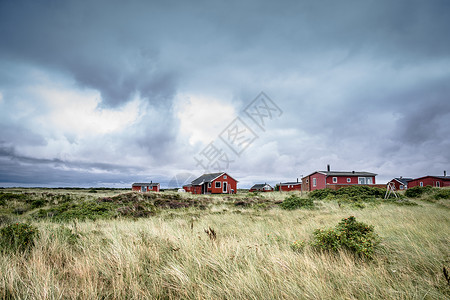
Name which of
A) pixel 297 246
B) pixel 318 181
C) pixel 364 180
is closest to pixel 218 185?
pixel 318 181

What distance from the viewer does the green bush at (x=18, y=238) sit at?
4724mm

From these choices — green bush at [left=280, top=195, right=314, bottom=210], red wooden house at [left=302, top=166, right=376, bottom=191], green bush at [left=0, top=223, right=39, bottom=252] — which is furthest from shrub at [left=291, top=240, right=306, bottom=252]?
red wooden house at [left=302, top=166, right=376, bottom=191]

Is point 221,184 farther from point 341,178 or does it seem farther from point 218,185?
point 341,178

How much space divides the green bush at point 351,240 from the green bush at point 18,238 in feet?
21.1

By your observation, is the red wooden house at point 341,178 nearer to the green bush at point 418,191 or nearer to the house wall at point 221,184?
the green bush at point 418,191

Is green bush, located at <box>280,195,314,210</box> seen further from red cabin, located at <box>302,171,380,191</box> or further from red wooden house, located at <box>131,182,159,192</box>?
red wooden house, located at <box>131,182,159,192</box>

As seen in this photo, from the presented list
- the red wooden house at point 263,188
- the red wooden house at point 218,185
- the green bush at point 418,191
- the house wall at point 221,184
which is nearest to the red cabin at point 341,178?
the green bush at point 418,191

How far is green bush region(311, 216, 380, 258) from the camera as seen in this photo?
4570 millimetres

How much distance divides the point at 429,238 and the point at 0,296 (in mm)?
Result: 7884

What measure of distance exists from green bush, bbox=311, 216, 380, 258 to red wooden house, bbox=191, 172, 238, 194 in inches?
1595

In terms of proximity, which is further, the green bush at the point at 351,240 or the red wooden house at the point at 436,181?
the red wooden house at the point at 436,181

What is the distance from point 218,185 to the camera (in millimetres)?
45781

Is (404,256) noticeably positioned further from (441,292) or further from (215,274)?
(215,274)

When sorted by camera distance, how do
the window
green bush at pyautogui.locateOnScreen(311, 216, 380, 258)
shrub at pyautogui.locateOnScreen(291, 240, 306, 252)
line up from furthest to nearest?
the window → shrub at pyautogui.locateOnScreen(291, 240, 306, 252) → green bush at pyautogui.locateOnScreen(311, 216, 380, 258)
